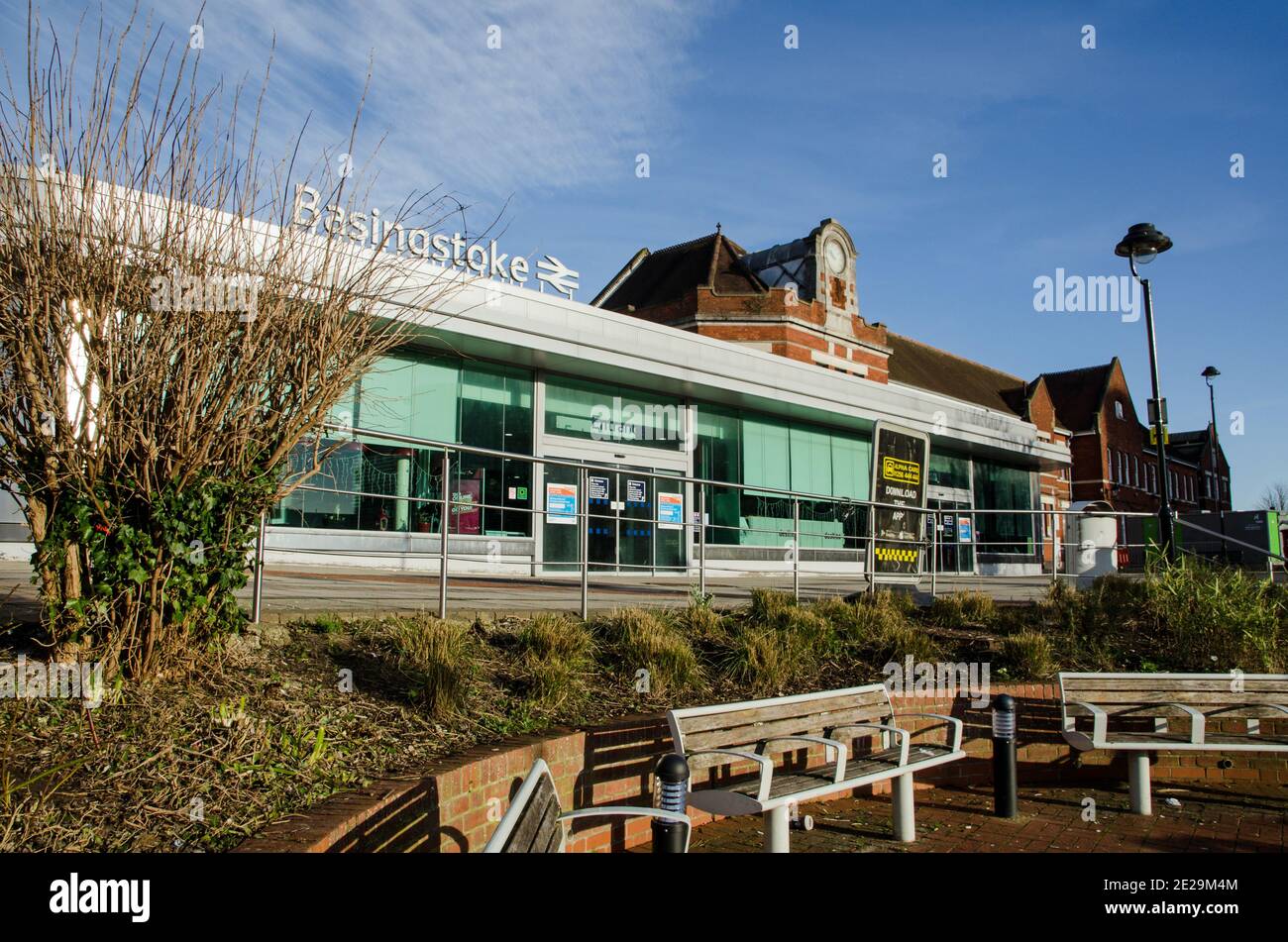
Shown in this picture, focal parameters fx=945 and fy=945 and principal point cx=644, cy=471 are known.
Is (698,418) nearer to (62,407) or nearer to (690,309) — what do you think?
(690,309)

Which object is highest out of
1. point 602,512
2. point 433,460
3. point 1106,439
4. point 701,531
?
point 1106,439

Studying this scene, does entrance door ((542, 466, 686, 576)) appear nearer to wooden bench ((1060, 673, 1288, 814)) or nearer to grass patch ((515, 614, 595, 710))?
grass patch ((515, 614, 595, 710))

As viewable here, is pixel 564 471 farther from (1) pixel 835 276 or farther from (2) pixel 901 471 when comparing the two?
(1) pixel 835 276

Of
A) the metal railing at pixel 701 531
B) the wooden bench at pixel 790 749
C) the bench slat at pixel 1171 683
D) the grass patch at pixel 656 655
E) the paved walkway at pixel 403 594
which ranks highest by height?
the metal railing at pixel 701 531

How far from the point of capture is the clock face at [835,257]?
32.4 meters

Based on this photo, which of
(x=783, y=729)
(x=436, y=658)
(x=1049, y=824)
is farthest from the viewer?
(x=1049, y=824)

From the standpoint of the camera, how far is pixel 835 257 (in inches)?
1292

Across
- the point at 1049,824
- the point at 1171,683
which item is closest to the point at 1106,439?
the point at 1171,683

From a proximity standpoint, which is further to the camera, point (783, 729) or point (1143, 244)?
point (1143, 244)

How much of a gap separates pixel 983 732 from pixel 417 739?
4461 millimetres

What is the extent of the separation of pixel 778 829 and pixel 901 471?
8.03 m
